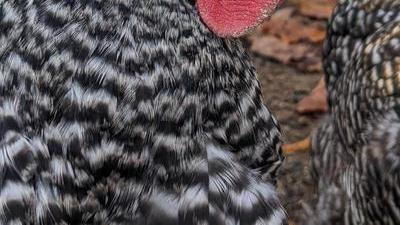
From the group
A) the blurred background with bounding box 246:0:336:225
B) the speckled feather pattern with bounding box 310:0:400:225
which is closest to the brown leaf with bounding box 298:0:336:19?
the blurred background with bounding box 246:0:336:225

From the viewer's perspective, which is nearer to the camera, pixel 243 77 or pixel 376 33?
pixel 243 77

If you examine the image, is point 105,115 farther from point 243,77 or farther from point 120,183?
point 243,77

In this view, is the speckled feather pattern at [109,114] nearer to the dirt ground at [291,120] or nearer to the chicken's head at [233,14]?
the chicken's head at [233,14]

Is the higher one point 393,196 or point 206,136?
point 206,136

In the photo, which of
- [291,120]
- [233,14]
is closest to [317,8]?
[291,120]

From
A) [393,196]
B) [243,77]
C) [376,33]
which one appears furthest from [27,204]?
[376,33]

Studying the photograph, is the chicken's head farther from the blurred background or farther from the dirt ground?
the blurred background

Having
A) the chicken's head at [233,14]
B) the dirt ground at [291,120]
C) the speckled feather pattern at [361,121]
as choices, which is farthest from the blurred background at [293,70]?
the chicken's head at [233,14]
